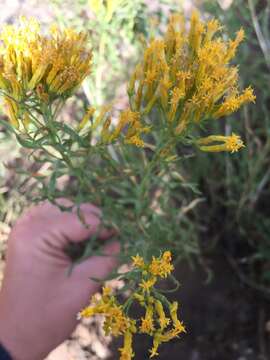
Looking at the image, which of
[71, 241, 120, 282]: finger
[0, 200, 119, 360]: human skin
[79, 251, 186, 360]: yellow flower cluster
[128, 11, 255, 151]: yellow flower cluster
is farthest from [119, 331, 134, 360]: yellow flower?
[71, 241, 120, 282]: finger

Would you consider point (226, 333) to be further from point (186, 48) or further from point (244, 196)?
point (186, 48)

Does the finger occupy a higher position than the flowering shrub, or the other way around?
the flowering shrub

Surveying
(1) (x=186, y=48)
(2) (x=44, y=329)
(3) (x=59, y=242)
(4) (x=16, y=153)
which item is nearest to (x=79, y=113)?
(4) (x=16, y=153)

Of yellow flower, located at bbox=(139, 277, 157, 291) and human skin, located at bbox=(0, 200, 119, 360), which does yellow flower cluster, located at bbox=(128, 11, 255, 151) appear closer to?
yellow flower, located at bbox=(139, 277, 157, 291)

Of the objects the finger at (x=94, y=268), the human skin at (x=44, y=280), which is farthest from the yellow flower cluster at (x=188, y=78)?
the finger at (x=94, y=268)

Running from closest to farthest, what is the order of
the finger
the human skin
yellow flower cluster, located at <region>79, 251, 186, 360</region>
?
yellow flower cluster, located at <region>79, 251, 186, 360</region>, the human skin, the finger

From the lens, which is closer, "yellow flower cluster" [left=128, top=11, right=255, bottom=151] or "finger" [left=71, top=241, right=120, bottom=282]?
"yellow flower cluster" [left=128, top=11, right=255, bottom=151]
